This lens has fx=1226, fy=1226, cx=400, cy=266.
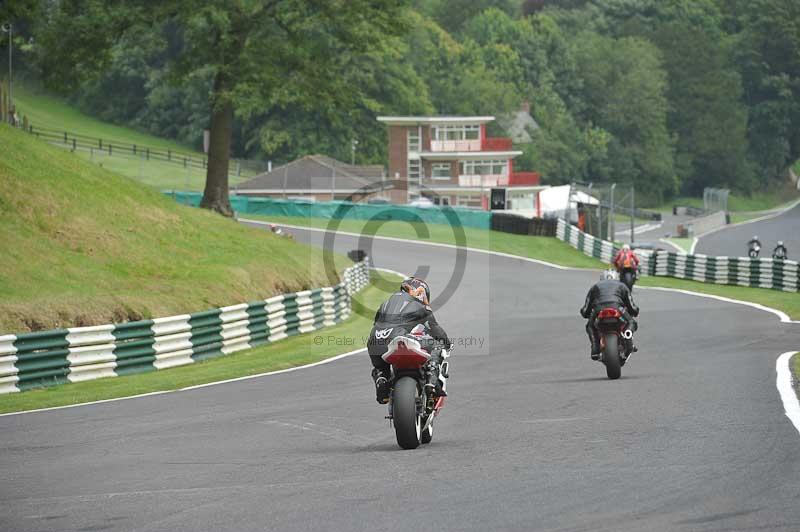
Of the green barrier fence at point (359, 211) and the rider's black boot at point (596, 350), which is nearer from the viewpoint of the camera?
the rider's black boot at point (596, 350)

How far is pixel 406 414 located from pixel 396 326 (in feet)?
3.39

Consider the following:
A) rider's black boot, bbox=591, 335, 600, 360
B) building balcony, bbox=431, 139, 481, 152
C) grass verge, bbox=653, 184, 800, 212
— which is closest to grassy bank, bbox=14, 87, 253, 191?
building balcony, bbox=431, 139, 481, 152

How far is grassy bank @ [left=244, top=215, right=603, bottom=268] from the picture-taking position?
5662 centimetres

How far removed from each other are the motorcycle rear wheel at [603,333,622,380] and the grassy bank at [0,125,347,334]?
35.3 ft

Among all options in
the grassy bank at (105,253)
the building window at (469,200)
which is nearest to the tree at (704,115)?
the building window at (469,200)

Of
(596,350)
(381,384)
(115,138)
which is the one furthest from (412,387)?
(115,138)

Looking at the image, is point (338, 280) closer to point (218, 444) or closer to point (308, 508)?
point (218, 444)

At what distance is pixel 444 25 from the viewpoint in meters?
165

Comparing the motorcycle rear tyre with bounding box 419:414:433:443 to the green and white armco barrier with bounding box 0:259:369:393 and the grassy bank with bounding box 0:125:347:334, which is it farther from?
the grassy bank with bounding box 0:125:347:334

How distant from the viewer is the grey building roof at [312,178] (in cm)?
8412

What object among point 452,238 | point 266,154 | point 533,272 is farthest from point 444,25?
point 533,272

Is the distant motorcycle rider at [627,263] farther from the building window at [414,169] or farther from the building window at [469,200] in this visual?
the building window at [414,169]

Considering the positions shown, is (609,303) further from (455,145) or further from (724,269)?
(455,145)

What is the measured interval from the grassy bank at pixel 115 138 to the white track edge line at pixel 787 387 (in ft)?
A: 232
